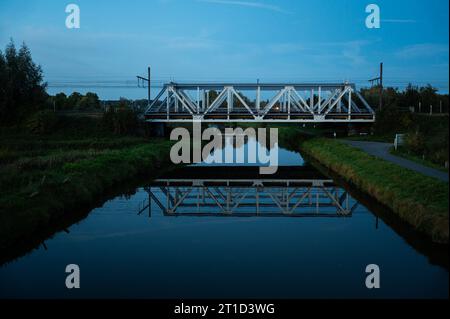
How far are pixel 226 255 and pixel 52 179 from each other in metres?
8.61

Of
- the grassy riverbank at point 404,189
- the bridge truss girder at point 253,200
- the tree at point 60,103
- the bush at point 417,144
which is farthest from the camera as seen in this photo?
the tree at point 60,103

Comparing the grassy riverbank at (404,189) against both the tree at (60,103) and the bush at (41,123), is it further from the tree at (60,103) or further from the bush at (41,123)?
the tree at (60,103)

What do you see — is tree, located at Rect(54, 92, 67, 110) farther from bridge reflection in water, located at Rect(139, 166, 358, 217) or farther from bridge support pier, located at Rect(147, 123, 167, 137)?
bridge reflection in water, located at Rect(139, 166, 358, 217)

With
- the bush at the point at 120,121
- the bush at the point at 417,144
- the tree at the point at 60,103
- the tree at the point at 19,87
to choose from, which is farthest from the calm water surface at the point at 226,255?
the tree at the point at 60,103

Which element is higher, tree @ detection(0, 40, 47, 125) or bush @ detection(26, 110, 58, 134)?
tree @ detection(0, 40, 47, 125)

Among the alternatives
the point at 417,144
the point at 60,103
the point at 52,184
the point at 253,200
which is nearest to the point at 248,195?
the point at 253,200

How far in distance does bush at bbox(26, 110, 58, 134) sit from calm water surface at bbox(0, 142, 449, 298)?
968 inches

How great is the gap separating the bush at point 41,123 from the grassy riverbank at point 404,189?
87.1 ft

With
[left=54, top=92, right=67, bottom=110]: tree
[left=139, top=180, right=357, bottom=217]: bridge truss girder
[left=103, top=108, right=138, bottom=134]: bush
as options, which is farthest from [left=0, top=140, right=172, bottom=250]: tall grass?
[left=54, top=92, right=67, bottom=110]: tree

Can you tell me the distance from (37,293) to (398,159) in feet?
66.4

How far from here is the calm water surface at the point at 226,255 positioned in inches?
407

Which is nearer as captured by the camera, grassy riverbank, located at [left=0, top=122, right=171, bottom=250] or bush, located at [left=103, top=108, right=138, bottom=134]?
grassy riverbank, located at [left=0, top=122, right=171, bottom=250]

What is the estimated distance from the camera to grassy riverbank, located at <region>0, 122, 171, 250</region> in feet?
45.9
